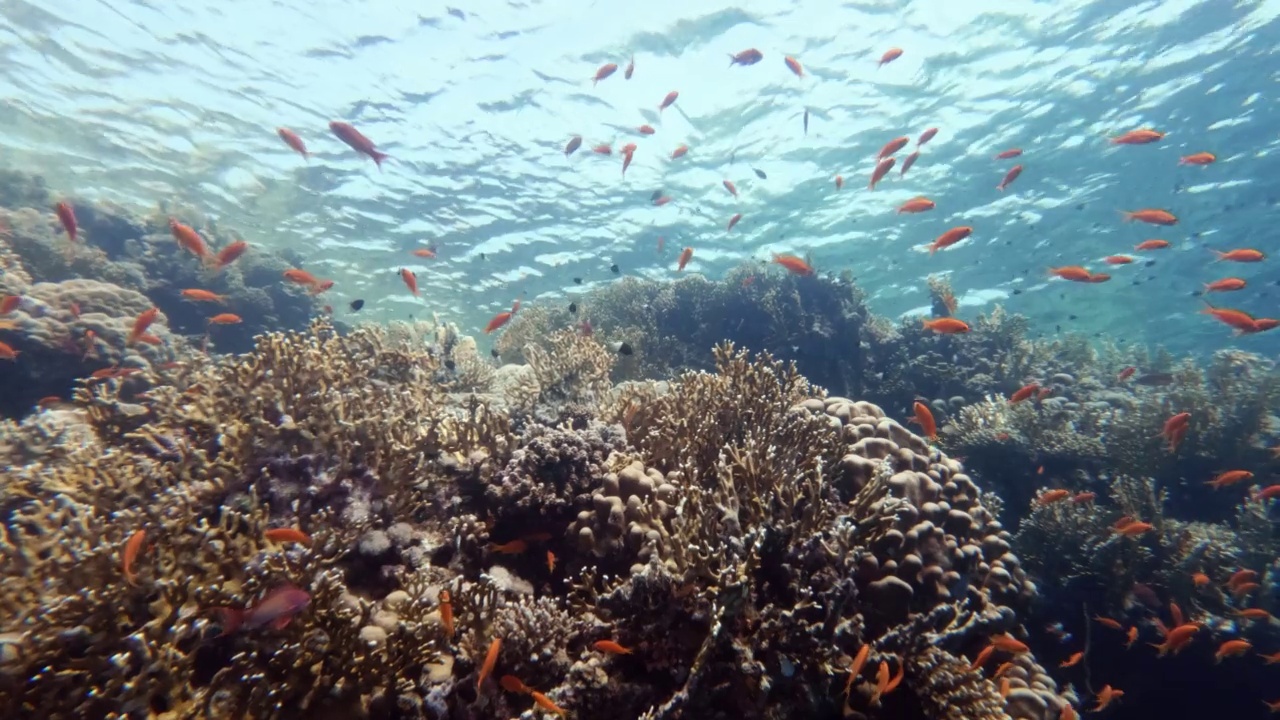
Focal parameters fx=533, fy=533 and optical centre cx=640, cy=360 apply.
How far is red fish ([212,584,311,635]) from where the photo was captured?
2857 millimetres

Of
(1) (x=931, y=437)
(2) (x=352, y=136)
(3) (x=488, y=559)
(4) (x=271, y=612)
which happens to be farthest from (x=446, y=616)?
(2) (x=352, y=136)

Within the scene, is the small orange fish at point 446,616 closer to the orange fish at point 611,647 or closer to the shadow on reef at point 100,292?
the orange fish at point 611,647

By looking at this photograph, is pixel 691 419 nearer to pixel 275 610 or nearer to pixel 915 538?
pixel 915 538

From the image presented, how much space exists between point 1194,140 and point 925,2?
12.4 metres

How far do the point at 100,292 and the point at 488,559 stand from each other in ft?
37.5

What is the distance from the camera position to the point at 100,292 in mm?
10383

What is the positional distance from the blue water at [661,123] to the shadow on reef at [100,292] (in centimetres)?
388

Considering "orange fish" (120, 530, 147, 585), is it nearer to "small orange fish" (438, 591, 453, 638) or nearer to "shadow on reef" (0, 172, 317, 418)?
"small orange fish" (438, 591, 453, 638)

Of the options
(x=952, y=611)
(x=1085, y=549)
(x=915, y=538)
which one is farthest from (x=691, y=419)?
(x=1085, y=549)

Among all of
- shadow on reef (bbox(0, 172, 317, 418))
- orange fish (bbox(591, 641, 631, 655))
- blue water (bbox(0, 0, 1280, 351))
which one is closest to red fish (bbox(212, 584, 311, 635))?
orange fish (bbox(591, 641, 631, 655))

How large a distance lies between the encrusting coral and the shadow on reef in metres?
3.46

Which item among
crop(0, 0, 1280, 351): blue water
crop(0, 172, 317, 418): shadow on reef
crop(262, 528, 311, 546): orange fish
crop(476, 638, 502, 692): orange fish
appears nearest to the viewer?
crop(476, 638, 502, 692): orange fish

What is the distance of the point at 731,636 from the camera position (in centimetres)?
318

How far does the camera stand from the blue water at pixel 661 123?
13.8 metres
